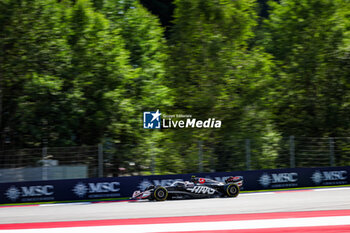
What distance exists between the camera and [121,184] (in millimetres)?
14883

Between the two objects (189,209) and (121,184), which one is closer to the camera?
(189,209)

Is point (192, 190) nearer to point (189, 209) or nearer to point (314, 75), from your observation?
point (189, 209)

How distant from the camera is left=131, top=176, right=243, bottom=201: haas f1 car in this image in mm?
12961

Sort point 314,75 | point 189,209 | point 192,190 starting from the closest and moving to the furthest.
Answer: point 189,209 < point 192,190 < point 314,75

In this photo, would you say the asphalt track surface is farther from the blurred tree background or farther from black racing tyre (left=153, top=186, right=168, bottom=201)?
the blurred tree background

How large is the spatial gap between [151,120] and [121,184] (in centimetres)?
602

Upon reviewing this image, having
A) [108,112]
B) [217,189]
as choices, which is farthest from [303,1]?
[217,189]

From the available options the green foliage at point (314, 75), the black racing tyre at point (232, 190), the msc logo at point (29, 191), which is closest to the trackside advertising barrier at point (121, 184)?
the msc logo at point (29, 191)

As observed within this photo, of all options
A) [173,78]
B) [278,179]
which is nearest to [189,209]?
[278,179]

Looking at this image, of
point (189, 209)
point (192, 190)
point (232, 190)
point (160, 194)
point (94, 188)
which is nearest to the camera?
point (189, 209)

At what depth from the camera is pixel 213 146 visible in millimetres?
17250

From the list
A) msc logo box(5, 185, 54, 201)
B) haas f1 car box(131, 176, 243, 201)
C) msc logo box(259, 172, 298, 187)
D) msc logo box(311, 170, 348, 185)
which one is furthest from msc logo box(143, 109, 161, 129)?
msc logo box(311, 170, 348, 185)

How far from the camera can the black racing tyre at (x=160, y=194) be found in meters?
12.9

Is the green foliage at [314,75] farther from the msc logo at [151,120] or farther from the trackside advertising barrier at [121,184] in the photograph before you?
the msc logo at [151,120]
